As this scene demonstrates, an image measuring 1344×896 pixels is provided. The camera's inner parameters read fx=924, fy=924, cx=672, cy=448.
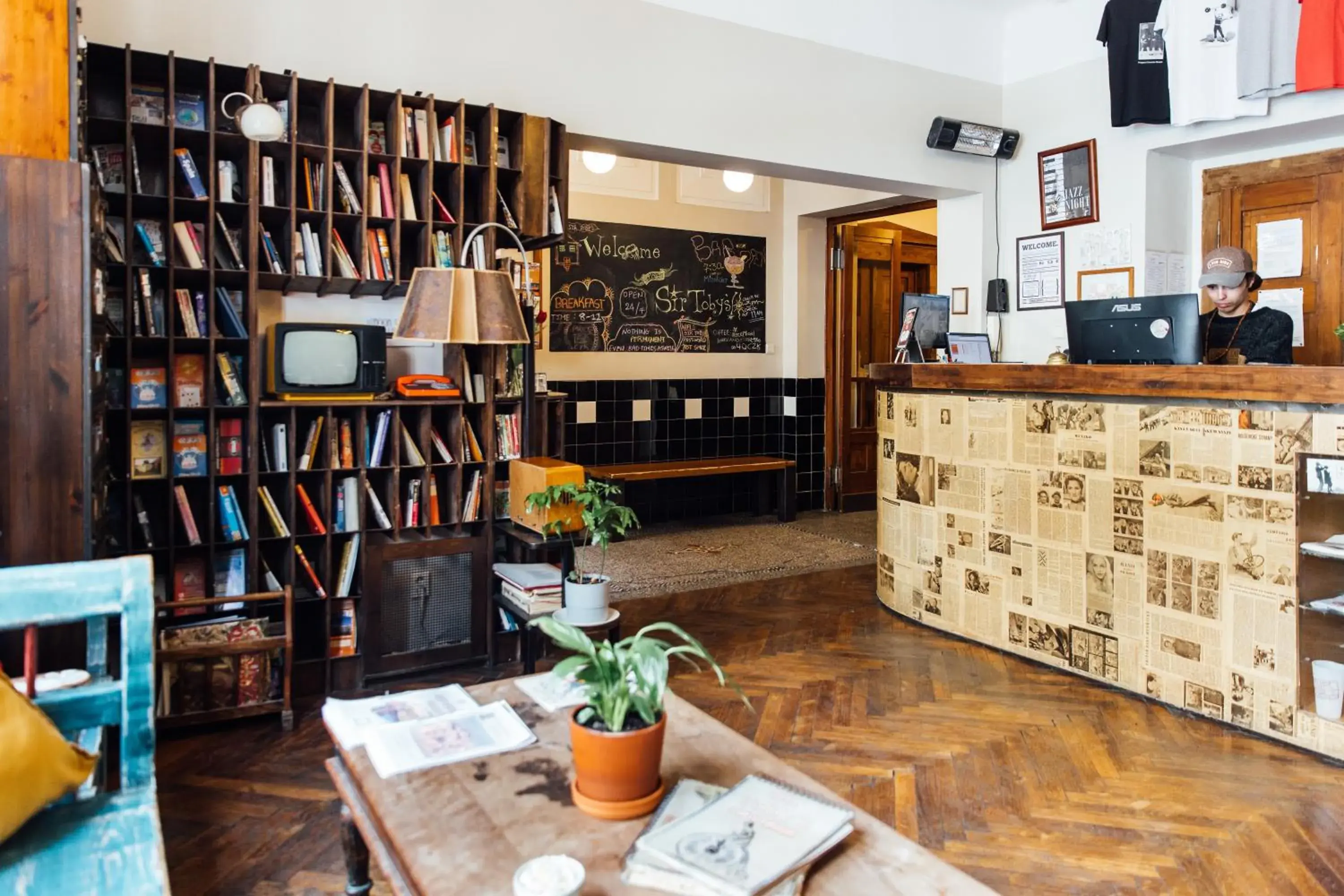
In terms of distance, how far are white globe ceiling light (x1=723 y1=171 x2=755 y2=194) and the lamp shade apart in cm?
531

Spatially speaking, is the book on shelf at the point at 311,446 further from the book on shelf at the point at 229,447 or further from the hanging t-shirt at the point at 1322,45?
the hanging t-shirt at the point at 1322,45

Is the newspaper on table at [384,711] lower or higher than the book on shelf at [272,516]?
lower

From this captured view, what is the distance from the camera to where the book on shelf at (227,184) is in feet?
11.4

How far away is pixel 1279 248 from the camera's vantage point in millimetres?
5129

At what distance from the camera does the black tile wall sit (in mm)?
7098

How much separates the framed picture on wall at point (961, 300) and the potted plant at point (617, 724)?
505 centimetres

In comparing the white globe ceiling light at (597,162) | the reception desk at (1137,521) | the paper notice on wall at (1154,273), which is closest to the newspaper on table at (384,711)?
the reception desk at (1137,521)

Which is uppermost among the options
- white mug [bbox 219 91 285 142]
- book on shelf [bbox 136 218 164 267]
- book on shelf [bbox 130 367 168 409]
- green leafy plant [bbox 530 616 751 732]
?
white mug [bbox 219 91 285 142]

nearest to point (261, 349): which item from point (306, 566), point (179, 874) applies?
point (306, 566)

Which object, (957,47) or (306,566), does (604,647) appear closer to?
(306,566)

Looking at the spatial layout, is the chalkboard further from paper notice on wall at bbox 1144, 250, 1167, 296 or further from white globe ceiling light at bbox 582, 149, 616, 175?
paper notice on wall at bbox 1144, 250, 1167, 296

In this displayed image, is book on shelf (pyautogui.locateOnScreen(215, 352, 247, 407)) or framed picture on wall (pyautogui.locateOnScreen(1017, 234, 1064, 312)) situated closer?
book on shelf (pyautogui.locateOnScreen(215, 352, 247, 407))

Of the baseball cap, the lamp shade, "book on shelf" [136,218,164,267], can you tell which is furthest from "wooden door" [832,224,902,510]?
the lamp shade

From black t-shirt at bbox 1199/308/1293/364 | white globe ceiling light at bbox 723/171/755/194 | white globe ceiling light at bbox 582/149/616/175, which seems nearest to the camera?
black t-shirt at bbox 1199/308/1293/364
